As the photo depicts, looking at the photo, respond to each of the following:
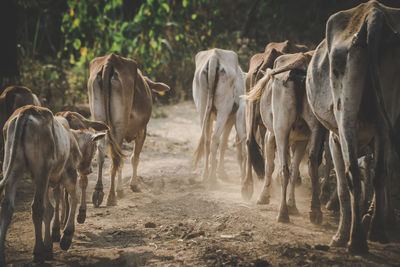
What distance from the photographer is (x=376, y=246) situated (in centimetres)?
455

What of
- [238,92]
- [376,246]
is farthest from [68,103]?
[376,246]

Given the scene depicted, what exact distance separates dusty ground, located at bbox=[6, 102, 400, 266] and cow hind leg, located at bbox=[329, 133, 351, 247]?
0.72 feet

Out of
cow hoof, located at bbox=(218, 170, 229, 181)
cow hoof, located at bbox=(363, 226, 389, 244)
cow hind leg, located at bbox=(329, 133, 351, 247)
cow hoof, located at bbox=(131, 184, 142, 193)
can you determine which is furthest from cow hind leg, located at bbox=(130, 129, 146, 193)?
cow hoof, located at bbox=(363, 226, 389, 244)

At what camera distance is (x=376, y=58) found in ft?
13.7

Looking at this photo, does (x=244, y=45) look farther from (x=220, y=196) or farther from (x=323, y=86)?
(x=323, y=86)

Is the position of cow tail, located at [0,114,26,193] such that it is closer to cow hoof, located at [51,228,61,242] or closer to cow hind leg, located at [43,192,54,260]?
cow hind leg, located at [43,192,54,260]

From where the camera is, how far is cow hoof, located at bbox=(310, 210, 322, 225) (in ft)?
19.2

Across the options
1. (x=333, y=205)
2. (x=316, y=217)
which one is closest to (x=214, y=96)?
(x=333, y=205)

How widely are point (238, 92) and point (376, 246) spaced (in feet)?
16.8

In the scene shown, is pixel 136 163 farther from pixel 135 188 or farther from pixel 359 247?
pixel 359 247

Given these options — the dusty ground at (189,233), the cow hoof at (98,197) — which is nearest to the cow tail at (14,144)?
the dusty ground at (189,233)

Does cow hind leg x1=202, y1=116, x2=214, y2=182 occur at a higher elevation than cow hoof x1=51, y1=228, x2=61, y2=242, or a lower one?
higher

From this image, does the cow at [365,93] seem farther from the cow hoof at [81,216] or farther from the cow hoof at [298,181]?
the cow hoof at [298,181]

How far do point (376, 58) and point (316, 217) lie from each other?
2.38m
